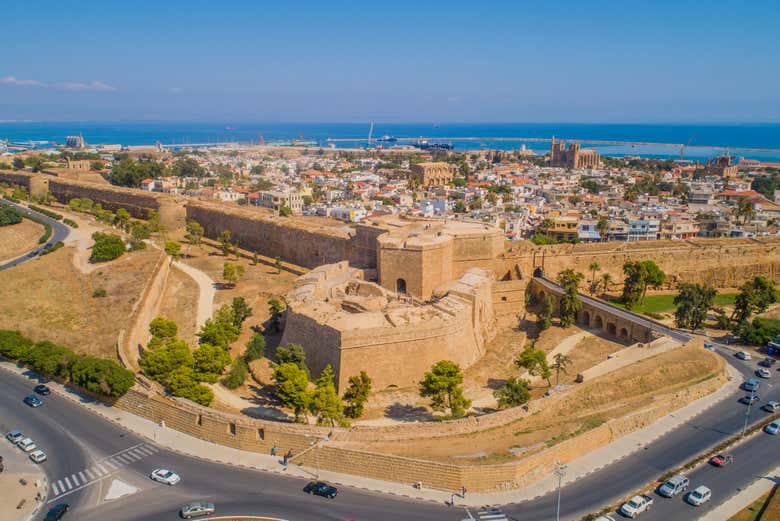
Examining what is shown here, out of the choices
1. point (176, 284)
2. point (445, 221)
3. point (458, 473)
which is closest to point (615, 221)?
point (445, 221)

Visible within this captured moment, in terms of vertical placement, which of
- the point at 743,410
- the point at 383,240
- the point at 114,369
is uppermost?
the point at 383,240

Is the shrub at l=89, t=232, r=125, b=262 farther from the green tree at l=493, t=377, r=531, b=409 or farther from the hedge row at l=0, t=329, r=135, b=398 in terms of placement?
the green tree at l=493, t=377, r=531, b=409

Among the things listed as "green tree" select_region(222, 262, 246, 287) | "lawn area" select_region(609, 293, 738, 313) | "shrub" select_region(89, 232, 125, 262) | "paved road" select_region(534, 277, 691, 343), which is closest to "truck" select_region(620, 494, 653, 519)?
"paved road" select_region(534, 277, 691, 343)

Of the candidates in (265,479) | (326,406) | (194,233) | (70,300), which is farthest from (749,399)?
(194,233)

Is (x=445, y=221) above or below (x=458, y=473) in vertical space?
above

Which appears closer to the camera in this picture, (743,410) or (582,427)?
(582,427)

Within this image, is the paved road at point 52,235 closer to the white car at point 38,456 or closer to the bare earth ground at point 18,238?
the bare earth ground at point 18,238

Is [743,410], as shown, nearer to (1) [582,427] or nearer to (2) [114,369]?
(1) [582,427]

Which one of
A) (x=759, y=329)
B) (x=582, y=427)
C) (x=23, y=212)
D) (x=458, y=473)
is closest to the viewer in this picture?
(x=458, y=473)
